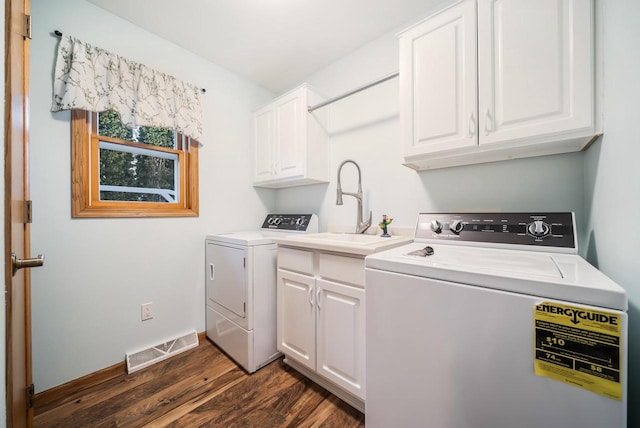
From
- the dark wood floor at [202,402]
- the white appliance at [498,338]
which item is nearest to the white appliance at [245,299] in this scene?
the dark wood floor at [202,402]

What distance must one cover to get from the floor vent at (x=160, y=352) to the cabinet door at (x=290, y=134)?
162cm

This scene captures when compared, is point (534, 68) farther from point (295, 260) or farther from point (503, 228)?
point (295, 260)

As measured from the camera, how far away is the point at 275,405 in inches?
53.9

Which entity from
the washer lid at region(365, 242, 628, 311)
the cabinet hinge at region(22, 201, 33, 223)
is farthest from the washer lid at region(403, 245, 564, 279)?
the cabinet hinge at region(22, 201, 33, 223)

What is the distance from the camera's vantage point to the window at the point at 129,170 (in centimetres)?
154

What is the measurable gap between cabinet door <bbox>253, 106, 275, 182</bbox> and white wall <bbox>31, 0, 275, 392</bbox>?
0.71 ft

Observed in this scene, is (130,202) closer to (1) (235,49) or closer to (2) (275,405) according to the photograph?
(1) (235,49)

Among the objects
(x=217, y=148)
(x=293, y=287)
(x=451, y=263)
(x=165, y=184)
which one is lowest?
(x=293, y=287)

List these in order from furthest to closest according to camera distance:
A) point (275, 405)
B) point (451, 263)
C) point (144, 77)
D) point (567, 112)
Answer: point (144, 77)
point (275, 405)
point (567, 112)
point (451, 263)

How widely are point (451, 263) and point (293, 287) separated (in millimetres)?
1037

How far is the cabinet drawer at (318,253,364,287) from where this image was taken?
1.24 metres

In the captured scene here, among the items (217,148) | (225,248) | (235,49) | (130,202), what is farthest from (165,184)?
(235,49)

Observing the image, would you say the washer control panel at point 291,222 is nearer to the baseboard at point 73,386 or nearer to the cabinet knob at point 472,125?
the cabinet knob at point 472,125

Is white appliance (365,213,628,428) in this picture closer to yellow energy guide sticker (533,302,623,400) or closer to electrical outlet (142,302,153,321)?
yellow energy guide sticker (533,302,623,400)
